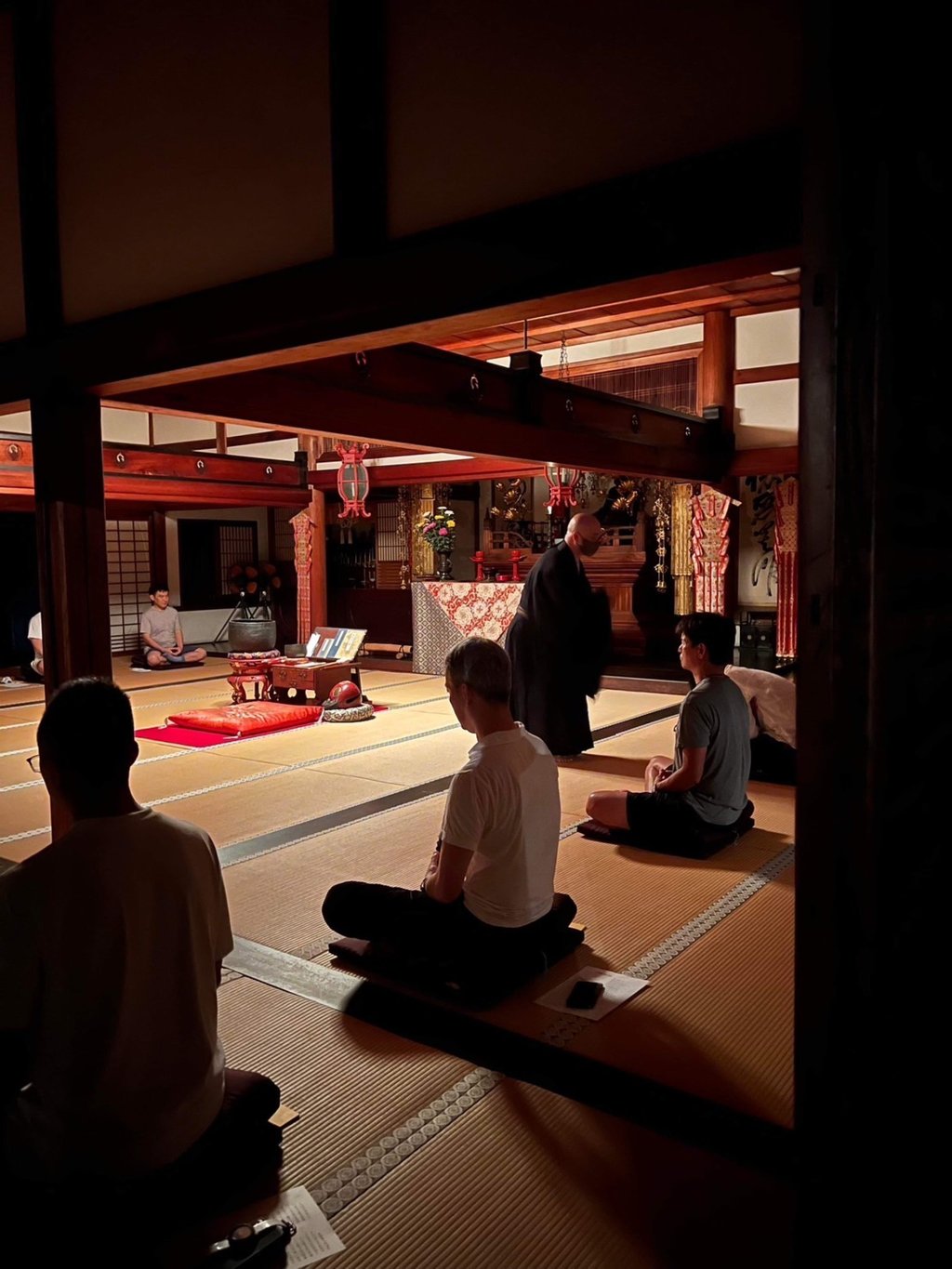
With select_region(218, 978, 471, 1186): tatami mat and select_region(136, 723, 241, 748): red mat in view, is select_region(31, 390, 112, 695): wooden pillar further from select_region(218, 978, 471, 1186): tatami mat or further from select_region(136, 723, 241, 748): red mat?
select_region(136, 723, 241, 748): red mat

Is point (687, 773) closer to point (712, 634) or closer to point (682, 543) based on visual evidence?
point (712, 634)

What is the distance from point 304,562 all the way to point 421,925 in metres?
8.26

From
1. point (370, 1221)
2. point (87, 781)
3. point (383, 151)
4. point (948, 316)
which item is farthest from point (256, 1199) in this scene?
point (383, 151)

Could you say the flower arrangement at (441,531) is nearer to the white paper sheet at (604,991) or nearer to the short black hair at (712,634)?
the short black hair at (712,634)

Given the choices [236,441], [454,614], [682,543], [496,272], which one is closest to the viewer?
[496,272]

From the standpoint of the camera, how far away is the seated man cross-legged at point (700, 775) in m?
3.54

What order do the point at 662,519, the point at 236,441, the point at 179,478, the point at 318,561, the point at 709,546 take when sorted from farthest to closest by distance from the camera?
the point at 236,441 → the point at 318,561 → the point at 662,519 → the point at 179,478 → the point at 709,546

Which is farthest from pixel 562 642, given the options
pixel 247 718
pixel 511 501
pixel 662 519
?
pixel 511 501

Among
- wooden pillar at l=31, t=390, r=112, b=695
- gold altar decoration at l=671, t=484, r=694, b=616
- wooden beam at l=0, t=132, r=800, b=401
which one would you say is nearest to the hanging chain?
gold altar decoration at l=671, t=484, r=694, b=616

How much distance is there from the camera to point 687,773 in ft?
12.0

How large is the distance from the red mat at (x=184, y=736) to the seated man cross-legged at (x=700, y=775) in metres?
3.18

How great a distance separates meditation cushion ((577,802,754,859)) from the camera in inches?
149

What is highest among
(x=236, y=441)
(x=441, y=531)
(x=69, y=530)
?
(x=236, y=441)

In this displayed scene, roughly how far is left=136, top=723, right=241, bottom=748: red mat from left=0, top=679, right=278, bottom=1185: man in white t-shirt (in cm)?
471
